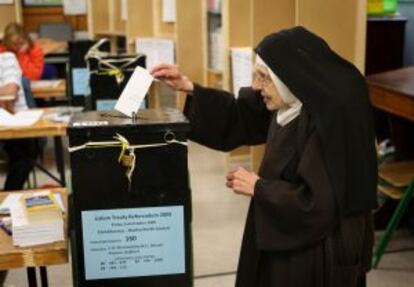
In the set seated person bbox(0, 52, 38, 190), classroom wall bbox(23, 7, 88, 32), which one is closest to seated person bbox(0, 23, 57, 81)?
seated person bbox(0, 52, 38, 190)

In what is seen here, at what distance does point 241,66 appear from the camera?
4590mm

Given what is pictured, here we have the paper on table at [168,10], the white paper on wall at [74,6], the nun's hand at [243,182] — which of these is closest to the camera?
the nun's hand at [243,182]

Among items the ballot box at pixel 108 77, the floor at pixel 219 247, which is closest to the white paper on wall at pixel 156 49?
the floor at pixel 219 247

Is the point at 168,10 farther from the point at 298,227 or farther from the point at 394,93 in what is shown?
the point at 298,227

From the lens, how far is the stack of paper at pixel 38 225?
1.80 m

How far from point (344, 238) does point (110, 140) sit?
2.24ft

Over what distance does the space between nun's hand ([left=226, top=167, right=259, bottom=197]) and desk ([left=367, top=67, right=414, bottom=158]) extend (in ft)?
5.45

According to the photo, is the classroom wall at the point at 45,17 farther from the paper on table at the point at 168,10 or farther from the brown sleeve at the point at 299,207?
the brown sleeve at the point at 299,207

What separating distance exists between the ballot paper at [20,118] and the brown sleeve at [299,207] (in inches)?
92.2

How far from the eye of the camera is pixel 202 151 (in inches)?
230

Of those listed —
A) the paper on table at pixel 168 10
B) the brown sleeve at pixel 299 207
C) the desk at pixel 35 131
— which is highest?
the paper on table at pixel 168 10

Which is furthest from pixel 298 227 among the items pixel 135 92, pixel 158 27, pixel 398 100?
pixel 158 27

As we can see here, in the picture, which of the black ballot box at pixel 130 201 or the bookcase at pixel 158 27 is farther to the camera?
the bookcase at pixel 158 27

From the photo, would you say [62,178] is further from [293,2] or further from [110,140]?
[110,140]
